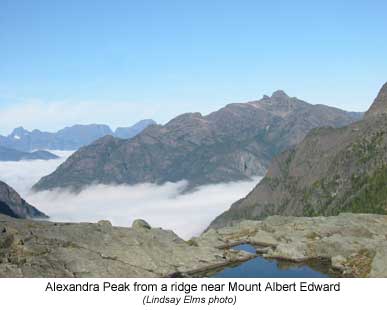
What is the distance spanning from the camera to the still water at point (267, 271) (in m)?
162

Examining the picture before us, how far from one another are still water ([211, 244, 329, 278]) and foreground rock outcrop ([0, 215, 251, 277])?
706 cm

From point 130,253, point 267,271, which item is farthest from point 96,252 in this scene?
point 267,271

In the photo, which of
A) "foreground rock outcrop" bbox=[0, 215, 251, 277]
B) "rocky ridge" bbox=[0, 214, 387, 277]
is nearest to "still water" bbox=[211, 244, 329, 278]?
"rocky ridge" bbox=[0, 214, 387, 277]

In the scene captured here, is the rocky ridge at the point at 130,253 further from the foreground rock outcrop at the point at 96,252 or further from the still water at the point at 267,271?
the still water at the point at 267,271

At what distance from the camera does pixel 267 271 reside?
169 meters

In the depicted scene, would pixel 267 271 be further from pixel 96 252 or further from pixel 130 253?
pixel 96 252

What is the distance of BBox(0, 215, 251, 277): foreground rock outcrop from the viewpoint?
14012 cm

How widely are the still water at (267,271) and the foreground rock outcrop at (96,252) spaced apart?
7061mm

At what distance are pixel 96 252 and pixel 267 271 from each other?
55789 millimetres

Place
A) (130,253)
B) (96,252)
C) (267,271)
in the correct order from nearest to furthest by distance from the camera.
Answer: (96,252)
(130,253)
(267,271)

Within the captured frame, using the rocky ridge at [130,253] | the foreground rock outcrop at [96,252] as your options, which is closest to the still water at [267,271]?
the rocky ridge at [130,253]

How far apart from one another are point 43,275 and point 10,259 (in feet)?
39.2
